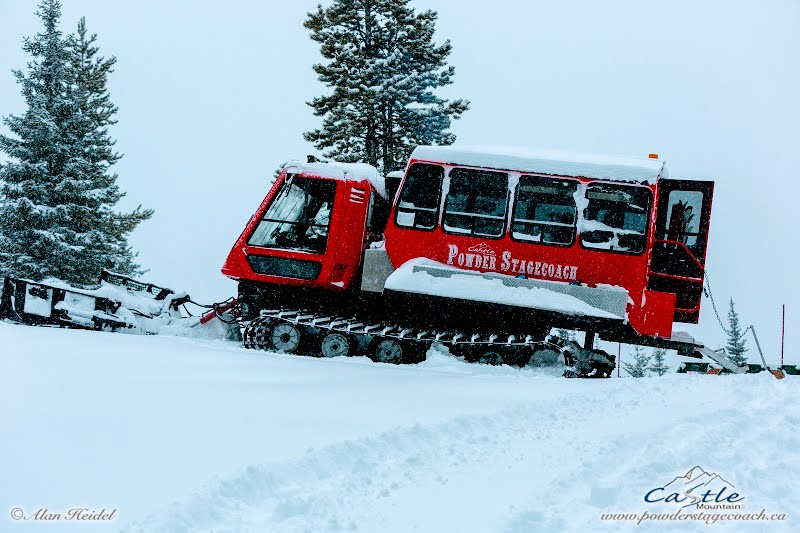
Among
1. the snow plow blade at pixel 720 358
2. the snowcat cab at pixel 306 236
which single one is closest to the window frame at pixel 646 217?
the snow plow blade at pixel 720 358

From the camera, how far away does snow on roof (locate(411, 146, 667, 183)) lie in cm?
884

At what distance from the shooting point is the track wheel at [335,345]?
9.19m

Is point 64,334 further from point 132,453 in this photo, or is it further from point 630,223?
point 630,223

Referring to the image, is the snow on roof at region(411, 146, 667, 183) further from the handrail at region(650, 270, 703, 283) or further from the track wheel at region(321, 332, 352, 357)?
the track wheel at region(321, 332, 352, 357)

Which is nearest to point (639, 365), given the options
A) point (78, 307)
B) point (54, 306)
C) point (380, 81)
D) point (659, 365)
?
point (659, 365)

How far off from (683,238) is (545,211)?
247cm

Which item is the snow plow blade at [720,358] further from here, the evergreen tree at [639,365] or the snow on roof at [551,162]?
the evergreen tree at [639,365]

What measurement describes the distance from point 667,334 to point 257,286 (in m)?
6.23

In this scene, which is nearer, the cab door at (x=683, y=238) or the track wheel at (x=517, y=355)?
the track wheel at (x=517, y=355)

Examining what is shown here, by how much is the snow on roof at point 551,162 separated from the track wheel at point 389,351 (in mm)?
2787

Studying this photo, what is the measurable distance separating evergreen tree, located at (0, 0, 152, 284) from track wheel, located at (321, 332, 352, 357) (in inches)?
514

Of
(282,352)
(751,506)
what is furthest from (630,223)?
(751,506)

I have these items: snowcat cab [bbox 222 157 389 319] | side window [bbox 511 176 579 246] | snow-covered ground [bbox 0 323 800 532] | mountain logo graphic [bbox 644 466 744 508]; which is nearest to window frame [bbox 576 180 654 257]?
side window [bbox 511 176 579 246]

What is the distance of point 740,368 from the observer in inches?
381
